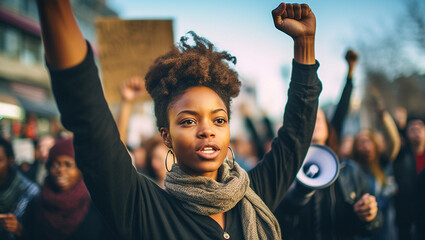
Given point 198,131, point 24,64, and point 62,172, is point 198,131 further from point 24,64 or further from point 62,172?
point 24,64

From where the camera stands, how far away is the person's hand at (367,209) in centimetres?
208

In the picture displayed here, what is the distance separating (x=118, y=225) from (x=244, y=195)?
0.56m

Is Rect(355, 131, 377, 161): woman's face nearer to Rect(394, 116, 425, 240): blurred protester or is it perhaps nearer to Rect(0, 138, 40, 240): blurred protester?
Rect(394, 116, 425, 240): blurred protester

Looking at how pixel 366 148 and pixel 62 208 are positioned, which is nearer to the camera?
pixel 62 208

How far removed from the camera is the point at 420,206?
288 cm

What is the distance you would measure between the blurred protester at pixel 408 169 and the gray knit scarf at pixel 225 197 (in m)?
2.41

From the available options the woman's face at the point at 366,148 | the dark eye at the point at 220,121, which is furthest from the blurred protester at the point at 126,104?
the woman's face at the point at 366,148

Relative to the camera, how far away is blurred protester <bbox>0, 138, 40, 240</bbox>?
2.44 m

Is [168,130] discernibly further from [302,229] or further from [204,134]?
[302,229]

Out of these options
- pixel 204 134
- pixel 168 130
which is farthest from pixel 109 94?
pixel 204 134

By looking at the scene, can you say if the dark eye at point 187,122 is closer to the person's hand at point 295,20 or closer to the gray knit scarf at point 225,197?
the gray knit scarf at point 225,197

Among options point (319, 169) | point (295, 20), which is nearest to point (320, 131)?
point (319, 169)

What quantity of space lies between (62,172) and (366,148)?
3790 mm

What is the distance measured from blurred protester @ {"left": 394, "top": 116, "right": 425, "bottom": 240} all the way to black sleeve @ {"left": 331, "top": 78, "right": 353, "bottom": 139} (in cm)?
97
